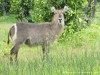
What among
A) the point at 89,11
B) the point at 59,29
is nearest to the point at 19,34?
the point at 59,29

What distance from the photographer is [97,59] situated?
6957mm

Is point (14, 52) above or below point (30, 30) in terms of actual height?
below

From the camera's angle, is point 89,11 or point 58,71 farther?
point 89,11

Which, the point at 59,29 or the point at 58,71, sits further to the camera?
the point at 59,29

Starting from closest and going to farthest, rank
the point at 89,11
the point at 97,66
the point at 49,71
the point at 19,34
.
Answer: the point at 49,71 → the point at 97,66 → the point at 19,34 → the point at 89,11

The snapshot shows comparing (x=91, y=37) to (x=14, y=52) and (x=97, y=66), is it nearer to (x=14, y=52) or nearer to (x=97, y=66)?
(x=14, y=52)

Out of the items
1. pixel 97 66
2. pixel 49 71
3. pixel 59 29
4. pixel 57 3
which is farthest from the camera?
pixel 57 3

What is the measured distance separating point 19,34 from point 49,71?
11.3 ft

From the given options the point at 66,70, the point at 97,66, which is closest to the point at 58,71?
the point at 66,70

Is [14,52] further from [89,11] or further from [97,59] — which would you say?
[89,11]

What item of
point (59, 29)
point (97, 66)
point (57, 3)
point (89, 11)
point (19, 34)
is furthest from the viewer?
point (89, 11)

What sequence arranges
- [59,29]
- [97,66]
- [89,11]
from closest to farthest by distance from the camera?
1. [97,66]
2. [59,29]
3. [89,11]

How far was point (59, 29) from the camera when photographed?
10.2m

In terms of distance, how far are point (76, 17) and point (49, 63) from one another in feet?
22.3
